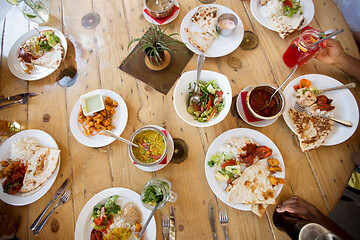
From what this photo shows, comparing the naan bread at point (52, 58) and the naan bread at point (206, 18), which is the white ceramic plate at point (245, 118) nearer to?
the naan bread at point (206, 18)

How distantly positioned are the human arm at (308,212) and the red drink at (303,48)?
1098mm

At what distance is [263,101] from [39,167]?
5.99ft

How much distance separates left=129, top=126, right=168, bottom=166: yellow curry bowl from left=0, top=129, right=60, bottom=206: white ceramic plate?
2.24 feet

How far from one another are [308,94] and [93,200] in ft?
5.88

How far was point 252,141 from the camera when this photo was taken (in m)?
1.54

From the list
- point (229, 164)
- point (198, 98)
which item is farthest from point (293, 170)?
point (198, 98)

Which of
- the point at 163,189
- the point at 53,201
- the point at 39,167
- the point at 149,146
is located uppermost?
the point at 149,146

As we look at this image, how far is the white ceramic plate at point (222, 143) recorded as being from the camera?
1.45 metres

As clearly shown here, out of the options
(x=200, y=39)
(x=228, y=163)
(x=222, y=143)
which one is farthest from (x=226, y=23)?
(x=228, y=163)

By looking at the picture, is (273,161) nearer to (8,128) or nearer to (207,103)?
(207,103)

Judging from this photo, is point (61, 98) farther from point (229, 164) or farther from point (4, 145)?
point (229, 164)

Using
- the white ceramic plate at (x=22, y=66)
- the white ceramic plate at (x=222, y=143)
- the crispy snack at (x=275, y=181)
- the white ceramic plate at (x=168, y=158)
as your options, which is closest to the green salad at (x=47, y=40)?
the white ceramic plate at (x=22, y=66)

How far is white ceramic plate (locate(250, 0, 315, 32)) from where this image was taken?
1.84 metres

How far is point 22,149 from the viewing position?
5.49 feet
